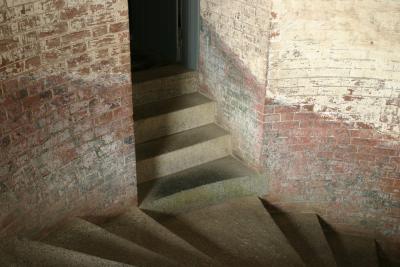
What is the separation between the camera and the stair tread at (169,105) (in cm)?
465

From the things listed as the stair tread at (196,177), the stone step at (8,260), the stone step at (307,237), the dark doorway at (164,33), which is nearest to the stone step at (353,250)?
the stone step at (307,237)

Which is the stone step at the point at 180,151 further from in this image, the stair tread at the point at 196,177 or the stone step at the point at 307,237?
the stone step at the point at 307,237

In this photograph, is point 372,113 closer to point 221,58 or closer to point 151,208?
point 221,58

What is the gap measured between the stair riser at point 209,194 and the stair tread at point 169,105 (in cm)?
87

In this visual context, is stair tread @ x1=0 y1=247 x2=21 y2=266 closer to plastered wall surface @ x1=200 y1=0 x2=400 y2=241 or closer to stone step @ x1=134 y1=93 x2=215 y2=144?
stone step @ x1=134 y1=93 x2=215 y2=144

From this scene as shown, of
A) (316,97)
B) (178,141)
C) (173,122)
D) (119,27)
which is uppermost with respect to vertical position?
(119,27)

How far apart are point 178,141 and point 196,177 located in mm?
420

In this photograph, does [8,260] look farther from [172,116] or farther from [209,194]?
[172,116]

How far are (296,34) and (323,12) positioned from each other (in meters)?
0.27

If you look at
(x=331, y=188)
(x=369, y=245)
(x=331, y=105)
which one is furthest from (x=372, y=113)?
(x=369, y=245)

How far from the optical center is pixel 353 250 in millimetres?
4539

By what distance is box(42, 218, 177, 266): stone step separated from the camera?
3205 millimetres

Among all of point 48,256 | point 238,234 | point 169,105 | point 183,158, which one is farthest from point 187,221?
point 48,256

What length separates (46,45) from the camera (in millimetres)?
3021
